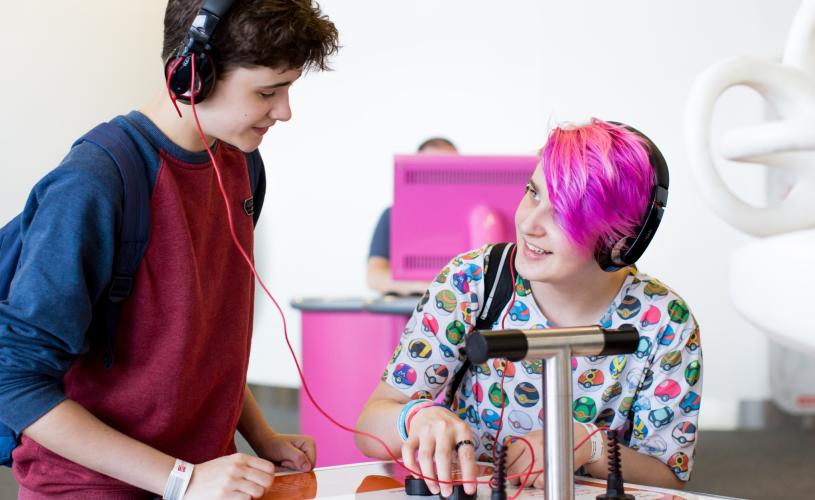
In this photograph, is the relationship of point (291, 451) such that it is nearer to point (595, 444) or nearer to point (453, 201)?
point (595, 444)

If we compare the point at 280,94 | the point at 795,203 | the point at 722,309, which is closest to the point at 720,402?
the point at 722,309

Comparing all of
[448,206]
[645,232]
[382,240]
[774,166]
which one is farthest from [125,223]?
[382,240]

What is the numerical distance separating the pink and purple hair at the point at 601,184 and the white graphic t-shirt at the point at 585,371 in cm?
15

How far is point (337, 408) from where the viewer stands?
2652mm

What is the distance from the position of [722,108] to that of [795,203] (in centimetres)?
429

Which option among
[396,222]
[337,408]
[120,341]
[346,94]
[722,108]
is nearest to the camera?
[120,341]

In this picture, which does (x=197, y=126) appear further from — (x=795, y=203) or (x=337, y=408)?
(x=337, y=408)

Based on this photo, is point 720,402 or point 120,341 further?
point 720,402

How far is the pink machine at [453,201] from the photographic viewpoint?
213cm

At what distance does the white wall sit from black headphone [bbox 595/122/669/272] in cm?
284

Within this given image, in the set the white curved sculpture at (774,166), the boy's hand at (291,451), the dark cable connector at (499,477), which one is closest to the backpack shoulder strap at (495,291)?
the boy's hand at (291,451)

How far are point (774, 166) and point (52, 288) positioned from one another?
71 cm

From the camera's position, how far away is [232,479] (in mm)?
910

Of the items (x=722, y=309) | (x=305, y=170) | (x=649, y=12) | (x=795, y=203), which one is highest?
(x=649, y=12)
